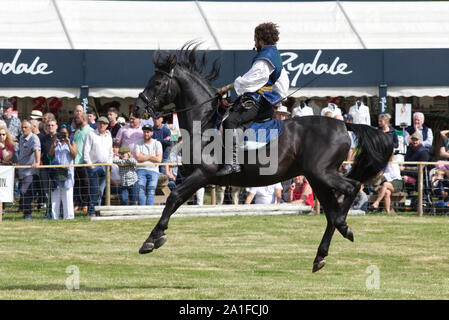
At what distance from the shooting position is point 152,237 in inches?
403

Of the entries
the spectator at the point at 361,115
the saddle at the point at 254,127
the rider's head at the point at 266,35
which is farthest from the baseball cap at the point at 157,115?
the spectator at the point at 361,115

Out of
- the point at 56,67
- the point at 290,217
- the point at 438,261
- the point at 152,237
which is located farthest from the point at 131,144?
the point at 152,237

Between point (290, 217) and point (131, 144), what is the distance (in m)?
3.37

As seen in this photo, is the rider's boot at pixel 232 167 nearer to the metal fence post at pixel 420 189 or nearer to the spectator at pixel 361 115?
the metal fence post at pixel 420 189

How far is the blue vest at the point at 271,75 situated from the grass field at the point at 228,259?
218cm

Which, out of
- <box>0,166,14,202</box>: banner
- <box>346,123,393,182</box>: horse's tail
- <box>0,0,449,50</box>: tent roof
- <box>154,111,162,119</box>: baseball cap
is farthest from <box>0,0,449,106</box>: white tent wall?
<box>154,111,162,119</box>: baseball cap

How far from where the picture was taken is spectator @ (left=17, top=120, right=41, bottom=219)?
57.0 feet

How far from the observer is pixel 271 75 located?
10812 millimetres

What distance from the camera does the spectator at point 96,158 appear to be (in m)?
17.6

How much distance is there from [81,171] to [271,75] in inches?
301

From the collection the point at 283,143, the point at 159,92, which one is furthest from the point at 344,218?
the point at 159,92

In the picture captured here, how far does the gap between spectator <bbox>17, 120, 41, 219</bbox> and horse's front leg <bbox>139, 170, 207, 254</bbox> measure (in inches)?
291

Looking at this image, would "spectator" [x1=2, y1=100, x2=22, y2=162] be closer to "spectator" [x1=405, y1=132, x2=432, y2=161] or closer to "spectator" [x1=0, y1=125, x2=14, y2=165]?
"spectator" [x1=0, y1=125, x2=14, y2=165]

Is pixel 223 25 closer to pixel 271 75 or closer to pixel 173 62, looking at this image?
pixel 173 62
